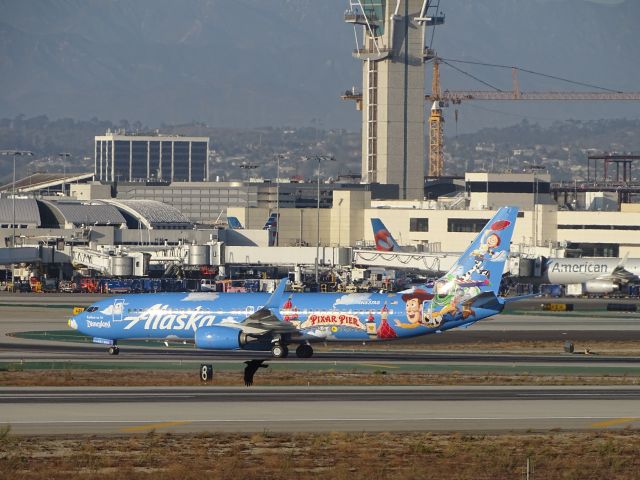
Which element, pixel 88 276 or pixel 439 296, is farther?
pixel 88 276

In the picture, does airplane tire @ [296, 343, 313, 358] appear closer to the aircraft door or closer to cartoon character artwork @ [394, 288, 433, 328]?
cartoon character artwork @ [394, 288, 433, 328]

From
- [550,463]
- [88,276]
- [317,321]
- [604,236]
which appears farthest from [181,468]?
[604,236]

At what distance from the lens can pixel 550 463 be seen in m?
38.9

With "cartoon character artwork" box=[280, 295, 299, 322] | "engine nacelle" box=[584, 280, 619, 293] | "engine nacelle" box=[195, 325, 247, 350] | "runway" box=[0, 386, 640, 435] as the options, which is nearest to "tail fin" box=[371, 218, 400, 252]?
"engine nacelle" box=[584, 280, 619, 293]

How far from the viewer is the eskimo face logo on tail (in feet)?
243

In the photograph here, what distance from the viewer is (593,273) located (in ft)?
507

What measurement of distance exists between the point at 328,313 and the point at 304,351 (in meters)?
2.30

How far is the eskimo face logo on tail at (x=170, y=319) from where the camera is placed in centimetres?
7412

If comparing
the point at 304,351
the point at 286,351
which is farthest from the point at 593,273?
the point at 286,351

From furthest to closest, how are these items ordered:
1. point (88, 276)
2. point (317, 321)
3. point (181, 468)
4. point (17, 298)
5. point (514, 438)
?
point (88, 276) → point (17, 298) → point (317, 321) → point (514, 438) → point (181, 468)

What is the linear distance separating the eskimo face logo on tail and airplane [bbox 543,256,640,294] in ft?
274

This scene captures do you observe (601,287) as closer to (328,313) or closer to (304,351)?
(328,313)

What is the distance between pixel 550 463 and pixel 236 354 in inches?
1498

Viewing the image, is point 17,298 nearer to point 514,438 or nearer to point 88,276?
point 88,276
